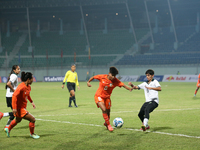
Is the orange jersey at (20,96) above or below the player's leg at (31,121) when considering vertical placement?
above

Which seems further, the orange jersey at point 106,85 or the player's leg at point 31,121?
the orange jersey at point 106,85

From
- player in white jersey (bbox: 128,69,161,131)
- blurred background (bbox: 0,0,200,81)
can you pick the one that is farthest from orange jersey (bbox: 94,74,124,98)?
blurred background (bbox: 0,0,200,81)

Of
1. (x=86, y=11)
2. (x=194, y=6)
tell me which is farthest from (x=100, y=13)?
(x=194, y=6)

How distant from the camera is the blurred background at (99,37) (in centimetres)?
5928

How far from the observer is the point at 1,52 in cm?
6750

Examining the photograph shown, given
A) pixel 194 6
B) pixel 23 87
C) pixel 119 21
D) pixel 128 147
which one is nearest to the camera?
pixel 128 147

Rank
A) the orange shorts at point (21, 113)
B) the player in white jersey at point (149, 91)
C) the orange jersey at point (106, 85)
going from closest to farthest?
the orange shorts at point (21, 113), the player in white jersey at point (149, 91), the orange jersey at point (106, 85)

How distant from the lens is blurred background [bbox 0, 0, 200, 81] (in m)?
59.3

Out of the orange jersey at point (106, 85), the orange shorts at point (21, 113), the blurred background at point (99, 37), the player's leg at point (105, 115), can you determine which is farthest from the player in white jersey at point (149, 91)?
the blurred background at point (99, 37)

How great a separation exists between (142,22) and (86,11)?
1433cm

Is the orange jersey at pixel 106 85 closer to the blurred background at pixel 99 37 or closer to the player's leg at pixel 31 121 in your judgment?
the player's leg at pixel 31 121

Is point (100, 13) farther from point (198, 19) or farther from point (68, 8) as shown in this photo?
point (198, 19)

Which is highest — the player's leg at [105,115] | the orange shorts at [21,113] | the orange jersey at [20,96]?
the orange jersey at [20,96]

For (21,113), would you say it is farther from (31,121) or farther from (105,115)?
(105,115)
